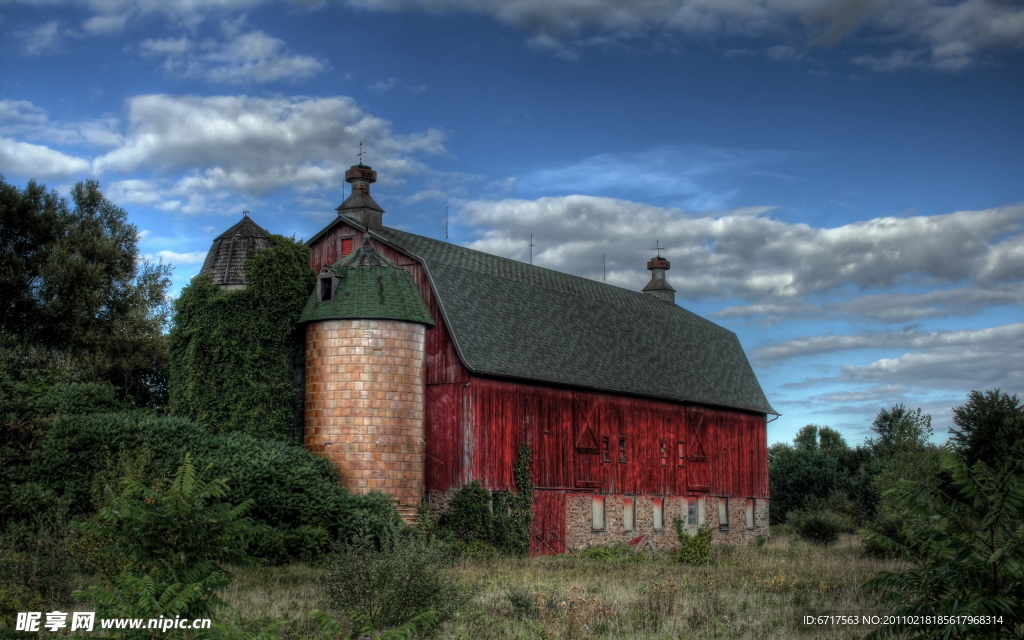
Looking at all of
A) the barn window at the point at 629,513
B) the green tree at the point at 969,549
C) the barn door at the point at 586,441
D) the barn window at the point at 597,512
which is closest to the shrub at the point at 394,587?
the green tree at the point at 969,549

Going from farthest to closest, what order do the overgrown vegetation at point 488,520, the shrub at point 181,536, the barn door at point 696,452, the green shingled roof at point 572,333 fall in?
the barn door at point 696,452, the green shingled roof at point 572,333, the overgrown vegetation at point 488,520, the shrub at point 181,536

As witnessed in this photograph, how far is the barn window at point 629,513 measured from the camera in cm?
3203

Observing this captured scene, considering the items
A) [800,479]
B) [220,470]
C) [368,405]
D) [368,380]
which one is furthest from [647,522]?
[800,479]

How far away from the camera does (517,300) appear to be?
3150cm

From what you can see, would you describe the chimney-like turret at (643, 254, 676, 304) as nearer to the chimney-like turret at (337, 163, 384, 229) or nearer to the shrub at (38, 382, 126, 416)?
the chimney-like turret at (337, 163, 384, 229)

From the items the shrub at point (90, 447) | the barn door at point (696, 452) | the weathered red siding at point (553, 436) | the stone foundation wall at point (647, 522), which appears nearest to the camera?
the shrub at point (90, 447)

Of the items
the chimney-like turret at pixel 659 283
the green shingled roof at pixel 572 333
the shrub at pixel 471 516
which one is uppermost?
the chimney-like turret at pixel 659 283

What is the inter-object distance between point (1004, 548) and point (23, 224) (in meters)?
36.5

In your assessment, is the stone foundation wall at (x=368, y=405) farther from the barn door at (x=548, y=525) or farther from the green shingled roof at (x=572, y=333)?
the barn door at (x=548, y=525)

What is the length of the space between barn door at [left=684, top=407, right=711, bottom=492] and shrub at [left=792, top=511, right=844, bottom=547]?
12.2 feet

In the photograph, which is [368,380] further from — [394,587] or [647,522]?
[394,587]

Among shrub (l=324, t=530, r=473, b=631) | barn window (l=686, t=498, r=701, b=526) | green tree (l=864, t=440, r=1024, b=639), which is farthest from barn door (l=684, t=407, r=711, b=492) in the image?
green tree (l=864, t=440, r=1024, b=639)

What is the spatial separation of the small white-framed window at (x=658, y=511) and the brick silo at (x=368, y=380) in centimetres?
1022

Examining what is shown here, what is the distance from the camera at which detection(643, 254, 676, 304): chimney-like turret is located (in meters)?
44.7
